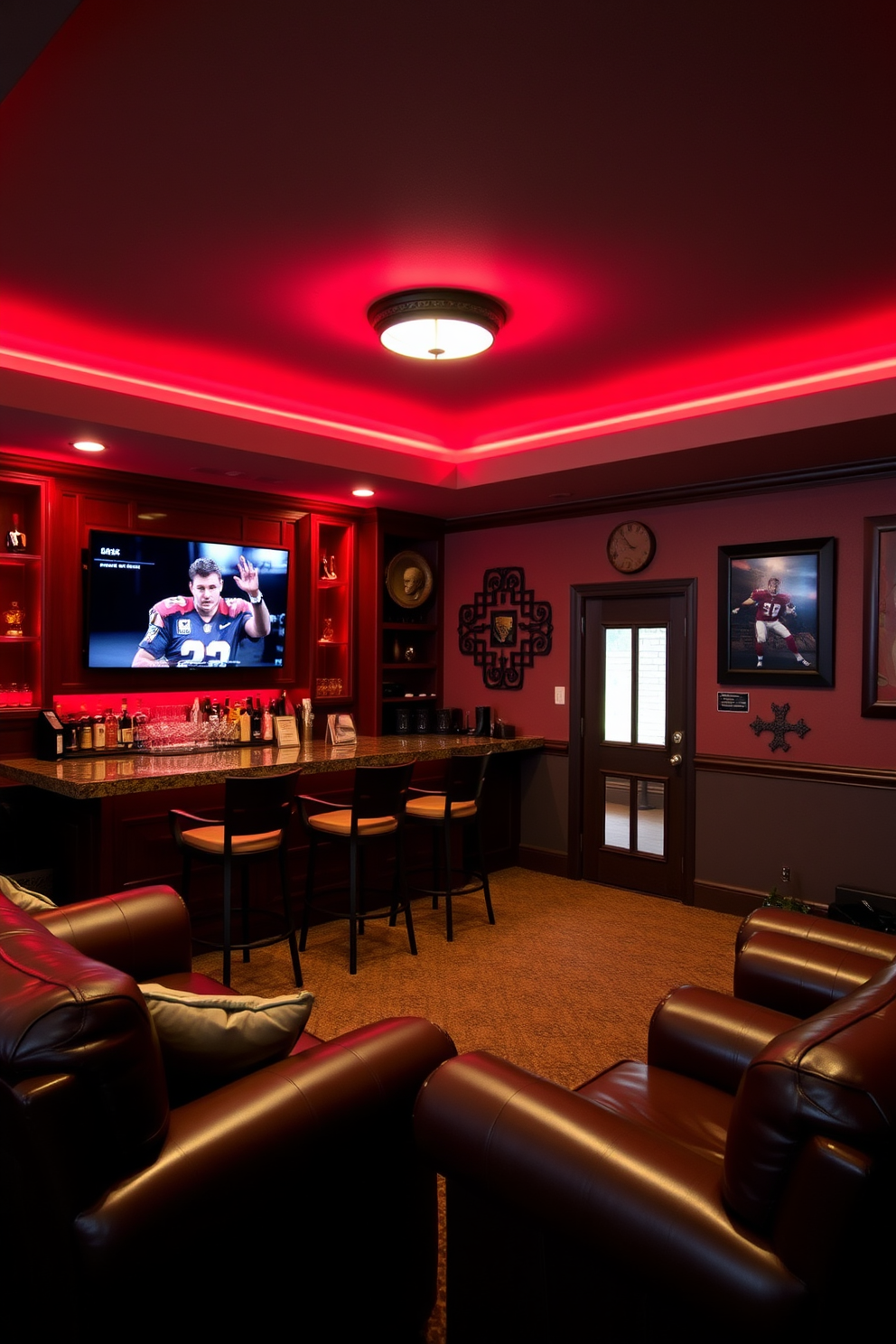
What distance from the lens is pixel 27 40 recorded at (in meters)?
1.68

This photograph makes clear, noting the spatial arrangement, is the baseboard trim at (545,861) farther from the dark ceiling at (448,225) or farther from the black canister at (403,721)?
the dark ceiling at (448,225)

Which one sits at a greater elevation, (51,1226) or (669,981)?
(51,1226)

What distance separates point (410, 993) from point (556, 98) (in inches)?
131

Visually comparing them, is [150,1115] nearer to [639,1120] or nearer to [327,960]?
[639,1120]

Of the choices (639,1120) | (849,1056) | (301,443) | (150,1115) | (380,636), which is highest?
(301,443)

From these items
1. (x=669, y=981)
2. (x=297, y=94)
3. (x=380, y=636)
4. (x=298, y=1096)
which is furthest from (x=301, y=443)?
(x=298, y=1096)

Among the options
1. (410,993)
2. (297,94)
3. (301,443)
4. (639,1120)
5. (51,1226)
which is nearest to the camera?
(51,1226)

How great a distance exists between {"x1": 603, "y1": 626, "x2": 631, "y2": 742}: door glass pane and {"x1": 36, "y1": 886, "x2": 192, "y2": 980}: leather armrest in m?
3.59

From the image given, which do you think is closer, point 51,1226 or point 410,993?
point 51,1226

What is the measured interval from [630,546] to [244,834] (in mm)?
3157

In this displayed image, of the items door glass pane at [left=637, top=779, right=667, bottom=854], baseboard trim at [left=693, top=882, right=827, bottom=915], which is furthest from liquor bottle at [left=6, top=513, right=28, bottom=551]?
baseboard trim at [left=693, top=882, right=827, bottom=915]

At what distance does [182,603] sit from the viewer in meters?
5.22

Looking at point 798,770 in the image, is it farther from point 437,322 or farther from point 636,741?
point 437,322

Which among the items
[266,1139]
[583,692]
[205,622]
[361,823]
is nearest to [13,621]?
[205,622]
